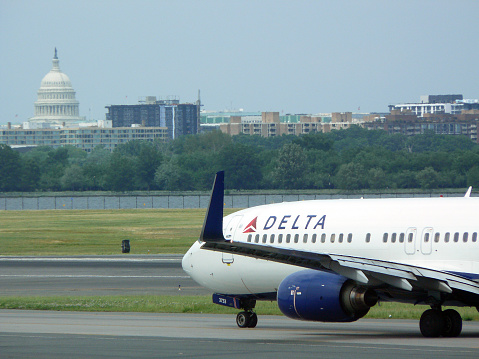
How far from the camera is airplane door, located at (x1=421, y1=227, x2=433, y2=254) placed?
24469mm

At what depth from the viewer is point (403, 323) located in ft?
95.4

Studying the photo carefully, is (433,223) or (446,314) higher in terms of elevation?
(433,223)

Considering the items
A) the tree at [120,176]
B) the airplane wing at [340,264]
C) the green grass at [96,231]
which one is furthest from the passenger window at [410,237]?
the tree at [120,176]

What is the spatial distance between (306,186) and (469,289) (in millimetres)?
162673

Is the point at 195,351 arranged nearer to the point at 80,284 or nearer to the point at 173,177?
the point at 80,284

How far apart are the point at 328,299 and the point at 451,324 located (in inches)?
132

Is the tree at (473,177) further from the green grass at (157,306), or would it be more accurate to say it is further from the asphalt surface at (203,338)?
the green grass at (157,306)

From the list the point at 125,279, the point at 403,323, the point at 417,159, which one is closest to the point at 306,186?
the point at 417,159

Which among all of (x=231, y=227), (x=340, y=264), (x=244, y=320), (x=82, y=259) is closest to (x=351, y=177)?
(x=82, y=259)

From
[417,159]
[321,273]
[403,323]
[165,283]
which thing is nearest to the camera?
[321,273]

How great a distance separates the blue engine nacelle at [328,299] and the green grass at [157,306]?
7.74 meters

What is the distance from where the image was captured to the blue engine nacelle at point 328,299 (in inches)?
912

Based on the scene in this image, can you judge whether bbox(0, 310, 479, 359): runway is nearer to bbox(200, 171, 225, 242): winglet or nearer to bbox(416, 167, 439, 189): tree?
bbox(200, 171, 225, 242): winglet

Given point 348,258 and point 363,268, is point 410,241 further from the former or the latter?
point 363,268
